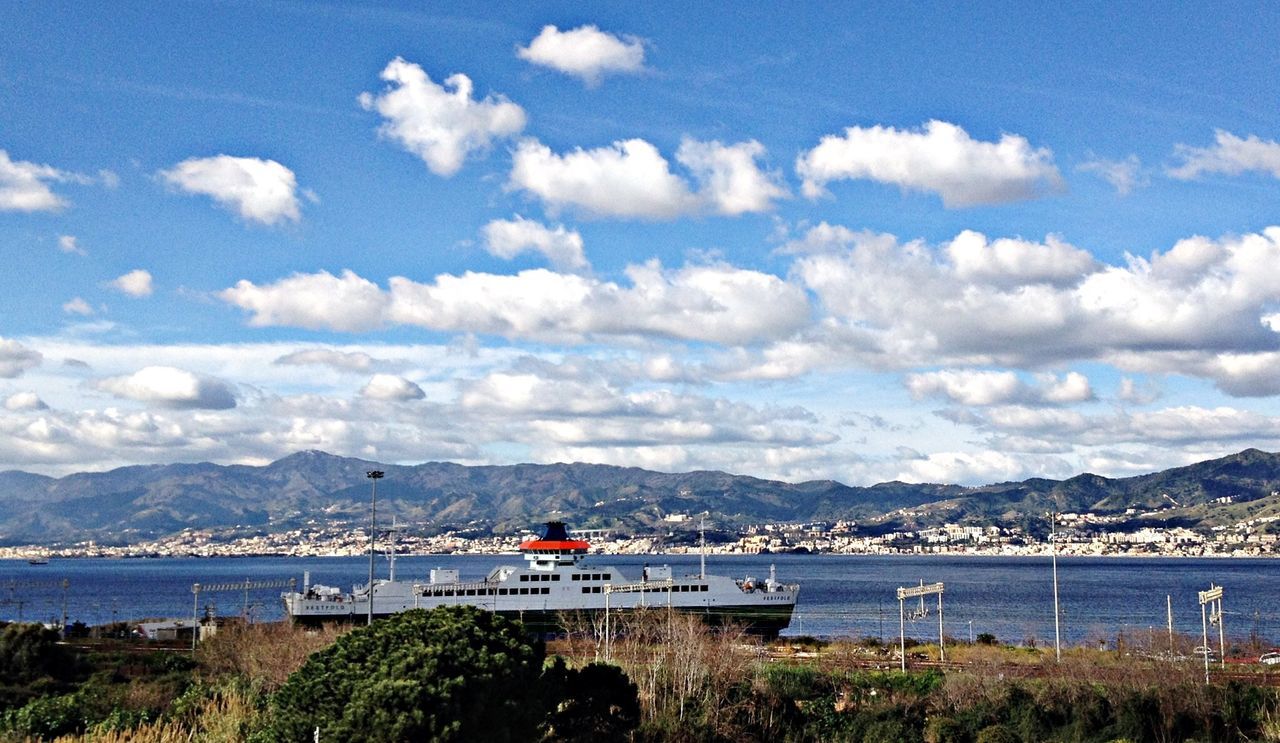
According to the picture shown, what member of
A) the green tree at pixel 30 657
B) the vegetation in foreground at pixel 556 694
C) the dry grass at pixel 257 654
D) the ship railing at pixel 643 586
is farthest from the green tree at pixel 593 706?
the ship railing at pixel 643 586

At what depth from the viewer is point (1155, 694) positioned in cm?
3216

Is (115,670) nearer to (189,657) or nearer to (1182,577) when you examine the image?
(189,657)

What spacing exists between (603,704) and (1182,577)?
174m

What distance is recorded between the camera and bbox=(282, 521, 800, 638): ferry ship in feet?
242

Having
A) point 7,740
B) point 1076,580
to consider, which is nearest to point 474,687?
point 7,740

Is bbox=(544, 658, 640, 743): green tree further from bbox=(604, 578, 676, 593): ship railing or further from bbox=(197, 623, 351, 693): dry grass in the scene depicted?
bbox=(604, 578, 676, 593): ship railing

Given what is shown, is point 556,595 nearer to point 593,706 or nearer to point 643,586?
point 643,586

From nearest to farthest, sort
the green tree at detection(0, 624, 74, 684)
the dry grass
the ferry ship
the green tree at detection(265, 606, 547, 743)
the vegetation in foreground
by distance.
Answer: the green tree at detection(265, 606, 547, 743) → the vegetation in foreground → the dry grass → the green tree at detection(0, 624, 74, 684) → the ferry ship

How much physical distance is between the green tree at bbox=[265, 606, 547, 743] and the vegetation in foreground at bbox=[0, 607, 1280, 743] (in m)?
0.03

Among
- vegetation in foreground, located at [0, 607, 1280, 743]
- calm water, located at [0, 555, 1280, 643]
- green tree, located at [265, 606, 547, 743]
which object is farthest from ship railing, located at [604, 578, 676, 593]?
green tree, located at [265, 606, 547, 743]

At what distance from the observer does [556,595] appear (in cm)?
7500

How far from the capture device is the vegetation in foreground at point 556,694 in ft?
58.9

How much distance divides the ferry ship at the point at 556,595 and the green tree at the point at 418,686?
177ft

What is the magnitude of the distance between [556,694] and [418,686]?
6551mm
